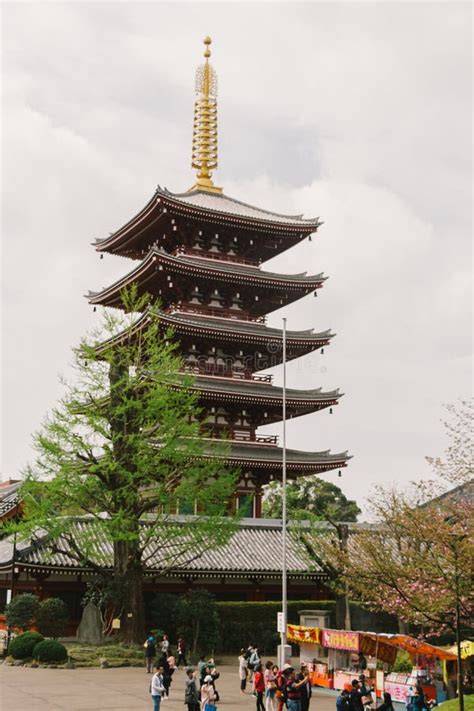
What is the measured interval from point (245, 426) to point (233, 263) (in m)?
10.2

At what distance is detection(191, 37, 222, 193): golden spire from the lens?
5941 cm

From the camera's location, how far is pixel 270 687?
2134 cm

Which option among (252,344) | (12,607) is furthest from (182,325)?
(12,607)

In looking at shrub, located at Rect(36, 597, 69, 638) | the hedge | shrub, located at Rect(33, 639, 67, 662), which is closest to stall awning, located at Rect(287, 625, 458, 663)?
shrub, located at Rect(33, 639, 67, 662)

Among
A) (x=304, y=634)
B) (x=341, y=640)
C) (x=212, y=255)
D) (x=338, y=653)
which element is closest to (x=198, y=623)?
(x=304, y=634)

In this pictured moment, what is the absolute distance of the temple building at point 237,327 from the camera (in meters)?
45.5

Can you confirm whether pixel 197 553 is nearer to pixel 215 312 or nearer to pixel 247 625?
pixel 247 625

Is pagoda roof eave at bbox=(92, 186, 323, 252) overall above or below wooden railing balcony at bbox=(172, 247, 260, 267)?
above

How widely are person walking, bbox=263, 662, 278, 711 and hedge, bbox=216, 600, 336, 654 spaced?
16.6 metres

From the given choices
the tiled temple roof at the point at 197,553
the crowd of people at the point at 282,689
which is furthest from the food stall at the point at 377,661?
the tiled temple roof at the point at 197,553

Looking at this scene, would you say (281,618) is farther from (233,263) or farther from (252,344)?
(233,263)

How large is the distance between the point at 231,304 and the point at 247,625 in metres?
20.7

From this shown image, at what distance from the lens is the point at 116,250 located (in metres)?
57.9

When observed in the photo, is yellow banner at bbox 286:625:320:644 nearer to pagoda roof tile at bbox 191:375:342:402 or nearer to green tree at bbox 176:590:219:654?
green tree at bbox 176:590:219:654
